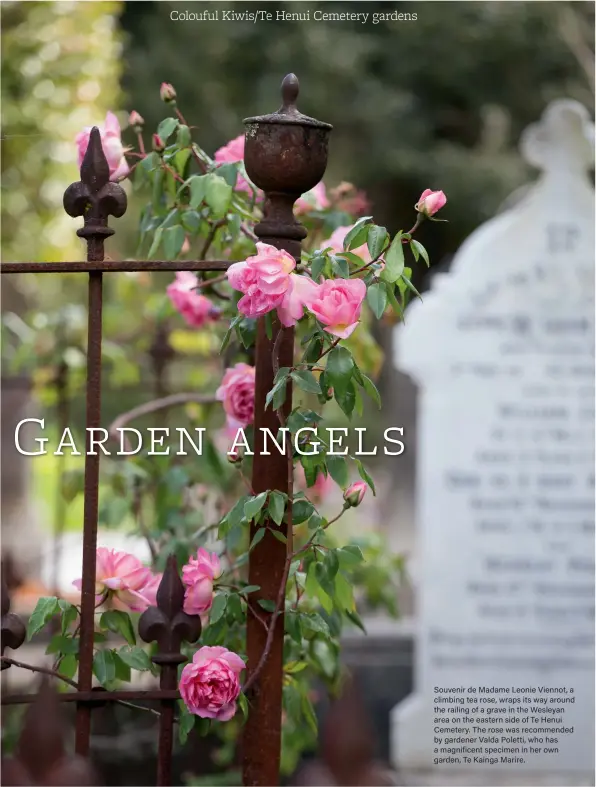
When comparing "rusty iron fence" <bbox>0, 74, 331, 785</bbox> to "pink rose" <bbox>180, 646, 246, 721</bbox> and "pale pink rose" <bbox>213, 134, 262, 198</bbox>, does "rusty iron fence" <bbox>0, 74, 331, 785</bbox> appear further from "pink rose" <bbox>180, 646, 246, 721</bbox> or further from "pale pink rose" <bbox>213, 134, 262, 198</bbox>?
"pale pink rose" <bbox>213, 134, 262, 198</bbox>

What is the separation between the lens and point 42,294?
9.21m

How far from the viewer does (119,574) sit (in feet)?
4.64

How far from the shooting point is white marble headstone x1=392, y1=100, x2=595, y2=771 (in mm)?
3729

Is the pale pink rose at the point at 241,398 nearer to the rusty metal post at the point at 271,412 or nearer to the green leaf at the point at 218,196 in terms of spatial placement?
the rusty metal post at the point at 271,412

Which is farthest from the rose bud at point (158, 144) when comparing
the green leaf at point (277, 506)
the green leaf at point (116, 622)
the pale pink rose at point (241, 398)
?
the green leaf at point (116, 622)

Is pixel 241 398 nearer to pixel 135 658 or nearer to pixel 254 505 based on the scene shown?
pixel 254 505

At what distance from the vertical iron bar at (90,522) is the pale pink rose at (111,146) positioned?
16cm

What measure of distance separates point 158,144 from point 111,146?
4.5 inches

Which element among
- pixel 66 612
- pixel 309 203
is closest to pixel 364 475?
pixel 66 612

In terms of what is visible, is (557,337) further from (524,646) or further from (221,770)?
(221,770)

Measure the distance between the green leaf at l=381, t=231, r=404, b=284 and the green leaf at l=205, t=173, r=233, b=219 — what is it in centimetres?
32

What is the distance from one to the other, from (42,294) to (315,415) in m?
8.30

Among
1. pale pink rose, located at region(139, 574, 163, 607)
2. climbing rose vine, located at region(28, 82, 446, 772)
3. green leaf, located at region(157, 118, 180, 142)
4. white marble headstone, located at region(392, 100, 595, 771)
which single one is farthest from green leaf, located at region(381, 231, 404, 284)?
white marble headstone, located at region(392, 100, 595, 771)

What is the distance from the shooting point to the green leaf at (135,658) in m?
1.38
